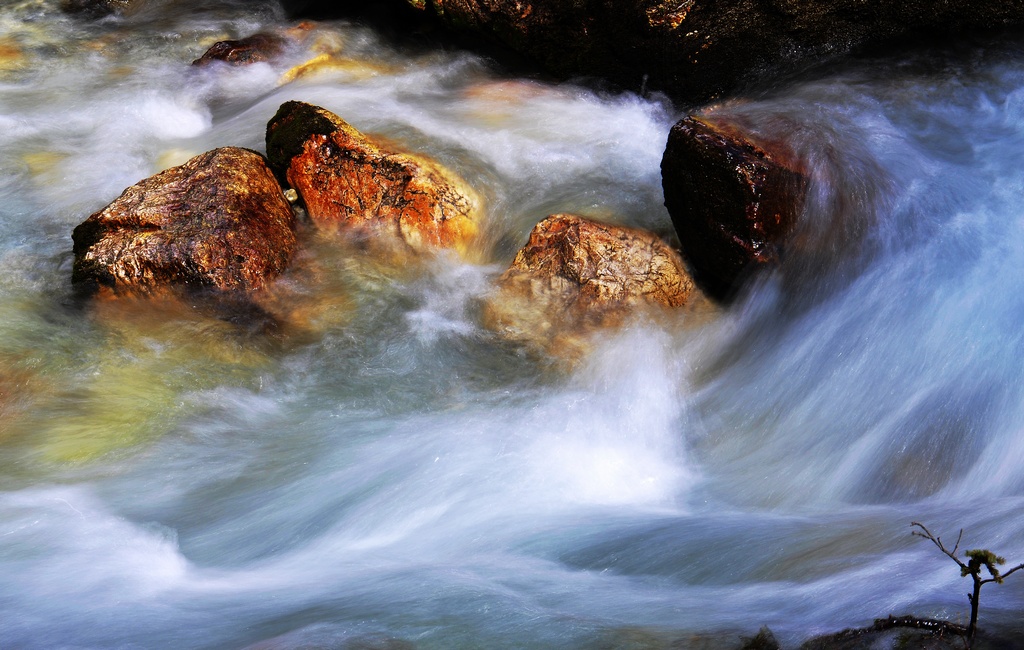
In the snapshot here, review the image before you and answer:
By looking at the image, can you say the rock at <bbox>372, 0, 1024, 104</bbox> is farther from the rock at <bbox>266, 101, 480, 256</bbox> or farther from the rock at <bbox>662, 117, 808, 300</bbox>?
the rock at <bbox>266, 101, 480, 256</bbox>

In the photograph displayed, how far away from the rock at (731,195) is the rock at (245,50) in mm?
4703

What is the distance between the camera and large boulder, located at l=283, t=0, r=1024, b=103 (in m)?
7.38

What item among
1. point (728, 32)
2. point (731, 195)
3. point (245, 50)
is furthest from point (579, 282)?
point (245, 50)

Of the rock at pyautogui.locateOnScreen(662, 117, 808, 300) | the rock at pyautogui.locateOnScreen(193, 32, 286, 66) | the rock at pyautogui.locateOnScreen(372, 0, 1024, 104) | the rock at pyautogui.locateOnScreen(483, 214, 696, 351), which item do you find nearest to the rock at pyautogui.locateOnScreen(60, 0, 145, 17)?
the rock at pyautogui.locateOnScreen(193, 32, 286, 66)

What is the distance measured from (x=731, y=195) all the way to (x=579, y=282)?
41.1 inches

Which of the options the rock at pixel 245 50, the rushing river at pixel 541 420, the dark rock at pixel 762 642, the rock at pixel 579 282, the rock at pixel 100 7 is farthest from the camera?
the rock at pixel 100 7

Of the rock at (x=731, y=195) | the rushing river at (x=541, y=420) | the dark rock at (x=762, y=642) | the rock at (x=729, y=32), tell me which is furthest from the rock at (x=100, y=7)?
the dark rock at (x=762, y=642)

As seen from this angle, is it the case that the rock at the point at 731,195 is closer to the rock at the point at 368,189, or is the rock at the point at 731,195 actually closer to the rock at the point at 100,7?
the rock at the point at 368,189

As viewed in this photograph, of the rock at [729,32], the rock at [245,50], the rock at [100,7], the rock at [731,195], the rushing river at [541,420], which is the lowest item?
the rushing river at [541,420]

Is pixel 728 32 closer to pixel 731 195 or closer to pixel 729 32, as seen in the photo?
pixel 729 32

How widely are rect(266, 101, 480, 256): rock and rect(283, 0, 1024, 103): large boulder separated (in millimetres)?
1929

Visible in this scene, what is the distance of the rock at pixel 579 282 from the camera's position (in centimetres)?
590

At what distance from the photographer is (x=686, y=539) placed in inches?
166

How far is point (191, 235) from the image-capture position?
6.07 meters
